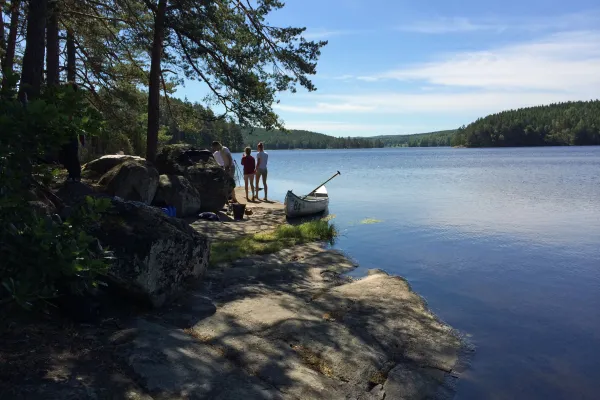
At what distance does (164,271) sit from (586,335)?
6541 mm

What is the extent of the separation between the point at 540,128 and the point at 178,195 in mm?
149091

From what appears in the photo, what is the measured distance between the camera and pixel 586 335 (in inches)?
280

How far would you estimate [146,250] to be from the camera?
210 inches

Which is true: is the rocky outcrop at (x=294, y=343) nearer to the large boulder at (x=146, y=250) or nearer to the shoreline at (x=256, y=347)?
the shoreline at (x=256, y=347)

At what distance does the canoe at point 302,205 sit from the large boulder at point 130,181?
498 cm

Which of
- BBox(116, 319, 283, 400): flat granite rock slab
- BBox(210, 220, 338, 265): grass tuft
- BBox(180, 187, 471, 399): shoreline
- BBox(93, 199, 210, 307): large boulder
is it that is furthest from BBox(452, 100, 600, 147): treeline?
BBox(116, 319, 283, 400): flat granite rock slab

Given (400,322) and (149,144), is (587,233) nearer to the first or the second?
(400,322)

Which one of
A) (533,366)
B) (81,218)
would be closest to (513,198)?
(533,366)

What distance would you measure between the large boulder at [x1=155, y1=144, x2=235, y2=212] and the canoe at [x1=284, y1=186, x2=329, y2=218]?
2.05 metres

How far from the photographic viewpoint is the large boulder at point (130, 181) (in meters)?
11.0

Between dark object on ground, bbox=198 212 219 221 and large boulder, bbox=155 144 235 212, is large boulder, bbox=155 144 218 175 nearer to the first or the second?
large boulder, bbox=155 144 235 212

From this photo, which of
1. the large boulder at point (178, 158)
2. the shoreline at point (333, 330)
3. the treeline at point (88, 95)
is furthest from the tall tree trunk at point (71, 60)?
the shoreline at point (333, 330)

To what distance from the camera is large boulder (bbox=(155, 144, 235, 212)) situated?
14391 mm

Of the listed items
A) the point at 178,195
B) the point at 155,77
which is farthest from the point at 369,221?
the point at 155,77
